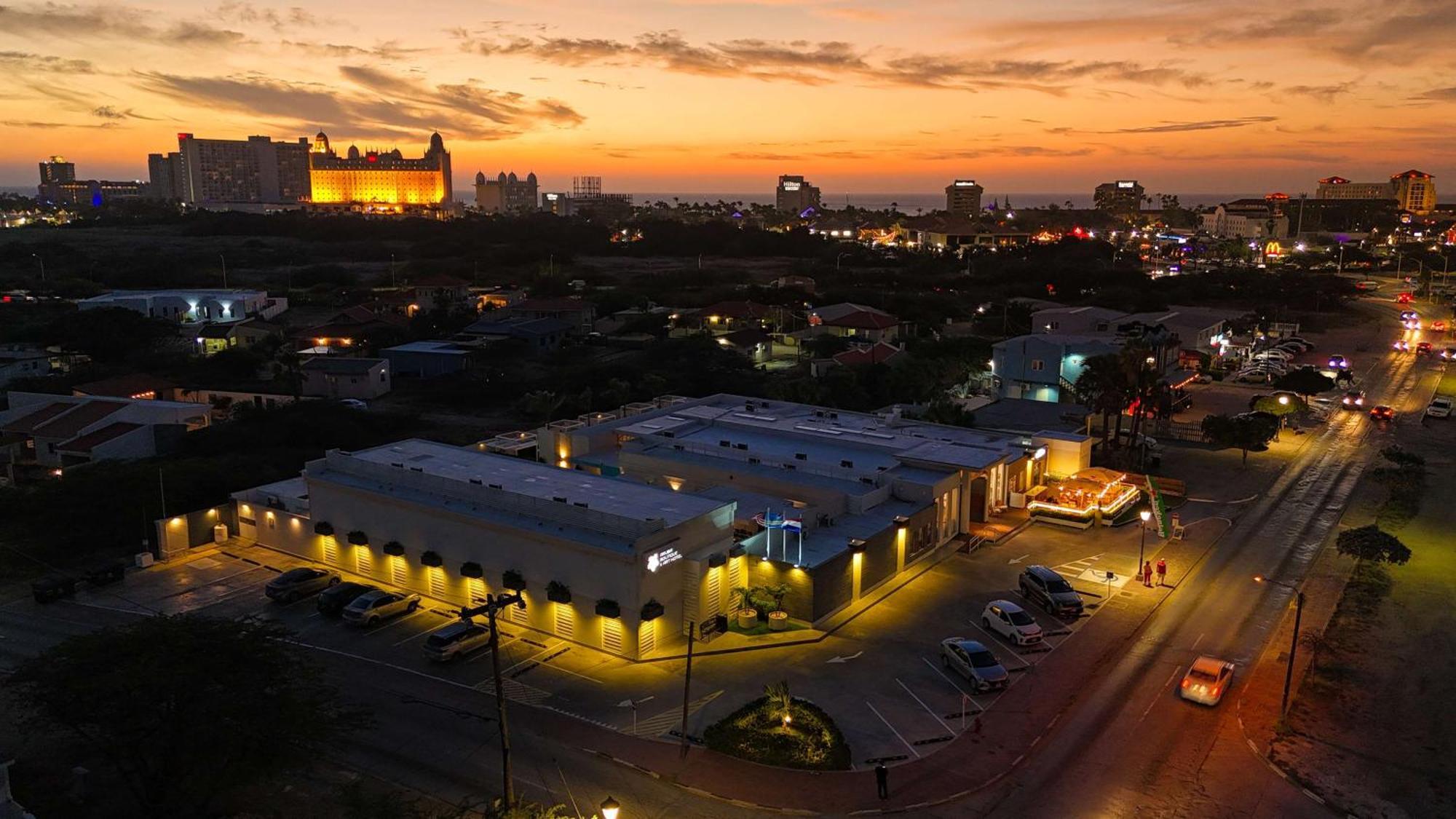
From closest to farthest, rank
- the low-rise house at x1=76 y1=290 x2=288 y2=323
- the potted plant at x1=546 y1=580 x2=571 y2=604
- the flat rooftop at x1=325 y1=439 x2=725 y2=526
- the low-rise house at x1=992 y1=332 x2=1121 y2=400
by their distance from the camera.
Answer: the potted plant at x1=546 y1=580 x2=571 y2=604, the flat rooftop at x1=325 y1=439 x2=725 y2=526, the low-rise house at x1=992 y1=332 x2=1121 y2=400, the low-rise house at x1=76 y1=290 x2=288 y2=323

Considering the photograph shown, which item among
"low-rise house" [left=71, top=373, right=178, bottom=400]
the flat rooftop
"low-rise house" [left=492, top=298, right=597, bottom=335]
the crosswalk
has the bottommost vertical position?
the crosswalk

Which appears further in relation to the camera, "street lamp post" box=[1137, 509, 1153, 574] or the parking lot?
"street lamp post" box=[1137, 509, 1153, 574]

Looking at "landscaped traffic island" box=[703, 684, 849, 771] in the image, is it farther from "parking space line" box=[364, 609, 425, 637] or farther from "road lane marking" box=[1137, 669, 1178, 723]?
"parking space line" box=[364, 609, 425, 637]

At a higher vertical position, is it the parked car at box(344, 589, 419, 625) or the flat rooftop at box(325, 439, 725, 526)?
the flat rooftop at box(325, 439, 725, 526)

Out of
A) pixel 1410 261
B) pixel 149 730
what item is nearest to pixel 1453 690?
pixel 149 730

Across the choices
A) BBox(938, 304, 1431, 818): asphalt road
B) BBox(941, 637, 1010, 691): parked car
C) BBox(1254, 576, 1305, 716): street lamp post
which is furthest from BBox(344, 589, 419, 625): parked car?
BBox(1254, 576, 1305, 716): street lamp post

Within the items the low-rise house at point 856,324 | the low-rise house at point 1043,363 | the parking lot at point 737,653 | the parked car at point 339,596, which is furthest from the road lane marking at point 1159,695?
the low-rise house at point 856,324
